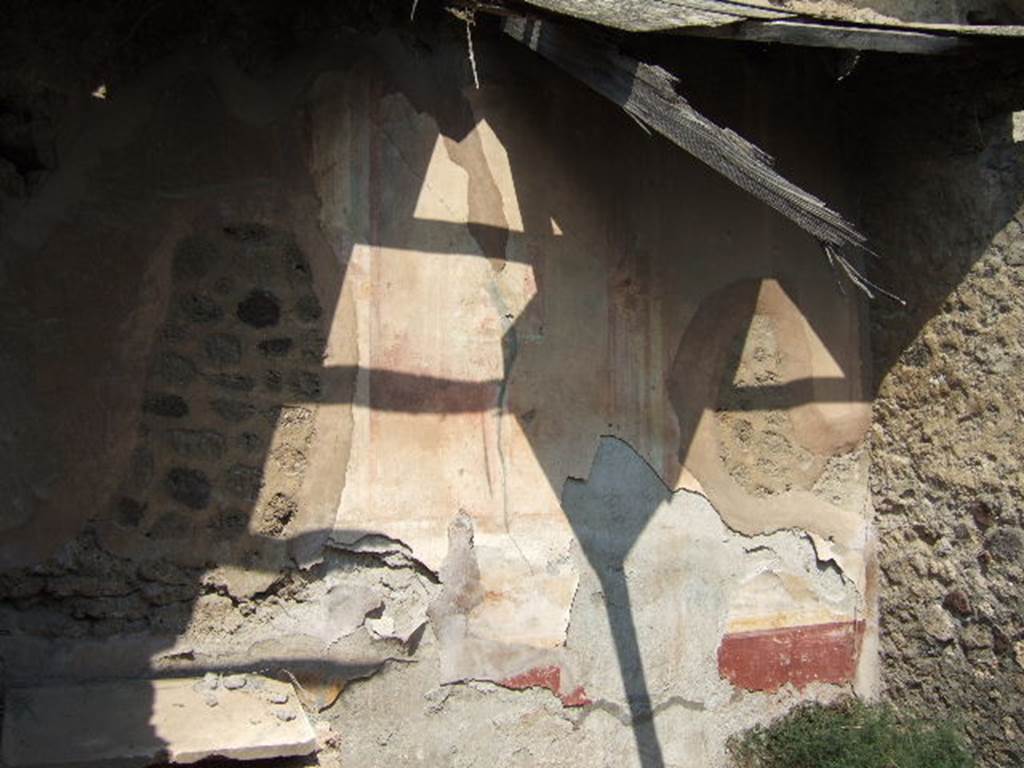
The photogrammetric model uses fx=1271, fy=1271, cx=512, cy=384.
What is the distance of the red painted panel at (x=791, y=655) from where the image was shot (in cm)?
445

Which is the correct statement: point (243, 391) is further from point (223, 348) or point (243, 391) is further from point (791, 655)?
point (791, 655)

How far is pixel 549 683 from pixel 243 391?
136 centimetres

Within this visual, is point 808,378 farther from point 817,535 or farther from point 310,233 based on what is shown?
point 310,233

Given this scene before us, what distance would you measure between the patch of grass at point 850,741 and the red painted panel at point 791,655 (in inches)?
4.8

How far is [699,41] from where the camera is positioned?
4441 millimetres

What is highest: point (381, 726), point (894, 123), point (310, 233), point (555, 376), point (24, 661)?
point (894, 123)

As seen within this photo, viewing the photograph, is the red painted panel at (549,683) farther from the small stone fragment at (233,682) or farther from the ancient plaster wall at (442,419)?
the small stone fragment at (233,682)

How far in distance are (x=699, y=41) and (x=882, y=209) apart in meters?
0.93

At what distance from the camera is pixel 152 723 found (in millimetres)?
3164

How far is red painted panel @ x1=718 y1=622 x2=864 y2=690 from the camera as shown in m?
4.45

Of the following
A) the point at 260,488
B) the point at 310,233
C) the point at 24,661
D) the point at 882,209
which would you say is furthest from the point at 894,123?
the point at 24,661

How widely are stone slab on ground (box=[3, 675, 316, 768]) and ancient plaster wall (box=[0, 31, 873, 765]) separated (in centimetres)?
12

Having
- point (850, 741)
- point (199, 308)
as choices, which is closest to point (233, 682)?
point (199, 308)

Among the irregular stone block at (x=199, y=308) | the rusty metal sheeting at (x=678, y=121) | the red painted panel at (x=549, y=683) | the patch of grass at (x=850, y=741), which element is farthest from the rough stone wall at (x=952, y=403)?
the irregular stone block at (x=199, y=308)
